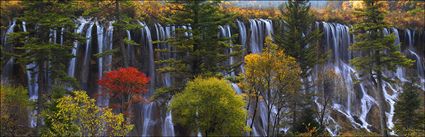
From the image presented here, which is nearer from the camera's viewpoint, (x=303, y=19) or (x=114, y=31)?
(x=303, y=19)

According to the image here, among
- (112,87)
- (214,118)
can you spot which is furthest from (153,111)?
(214,118)

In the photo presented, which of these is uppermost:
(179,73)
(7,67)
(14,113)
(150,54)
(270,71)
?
(150,54)

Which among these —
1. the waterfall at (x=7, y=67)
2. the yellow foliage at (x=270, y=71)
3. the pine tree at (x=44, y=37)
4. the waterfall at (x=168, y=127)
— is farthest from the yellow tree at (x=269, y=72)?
the waterfall at (x=7, y=67)

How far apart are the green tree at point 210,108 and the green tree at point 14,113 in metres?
10.9

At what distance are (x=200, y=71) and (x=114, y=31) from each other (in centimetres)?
1396

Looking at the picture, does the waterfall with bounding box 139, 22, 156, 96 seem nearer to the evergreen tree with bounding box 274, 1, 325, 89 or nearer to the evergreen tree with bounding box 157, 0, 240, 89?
the evergreen tree with bounding box 157, 0, 240, 89

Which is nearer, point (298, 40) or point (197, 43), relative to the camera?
point (197, 43)

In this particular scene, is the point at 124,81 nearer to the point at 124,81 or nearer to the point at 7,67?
the point at 124,81

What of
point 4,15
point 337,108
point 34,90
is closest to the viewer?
point 34,90

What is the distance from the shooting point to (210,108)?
87.1ft

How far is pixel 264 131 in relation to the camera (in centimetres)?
4238

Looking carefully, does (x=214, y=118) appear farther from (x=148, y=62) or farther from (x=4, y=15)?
(x=4, y=15)

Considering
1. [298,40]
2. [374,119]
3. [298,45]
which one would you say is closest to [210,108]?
[298,45]

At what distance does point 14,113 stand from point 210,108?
1381cm
